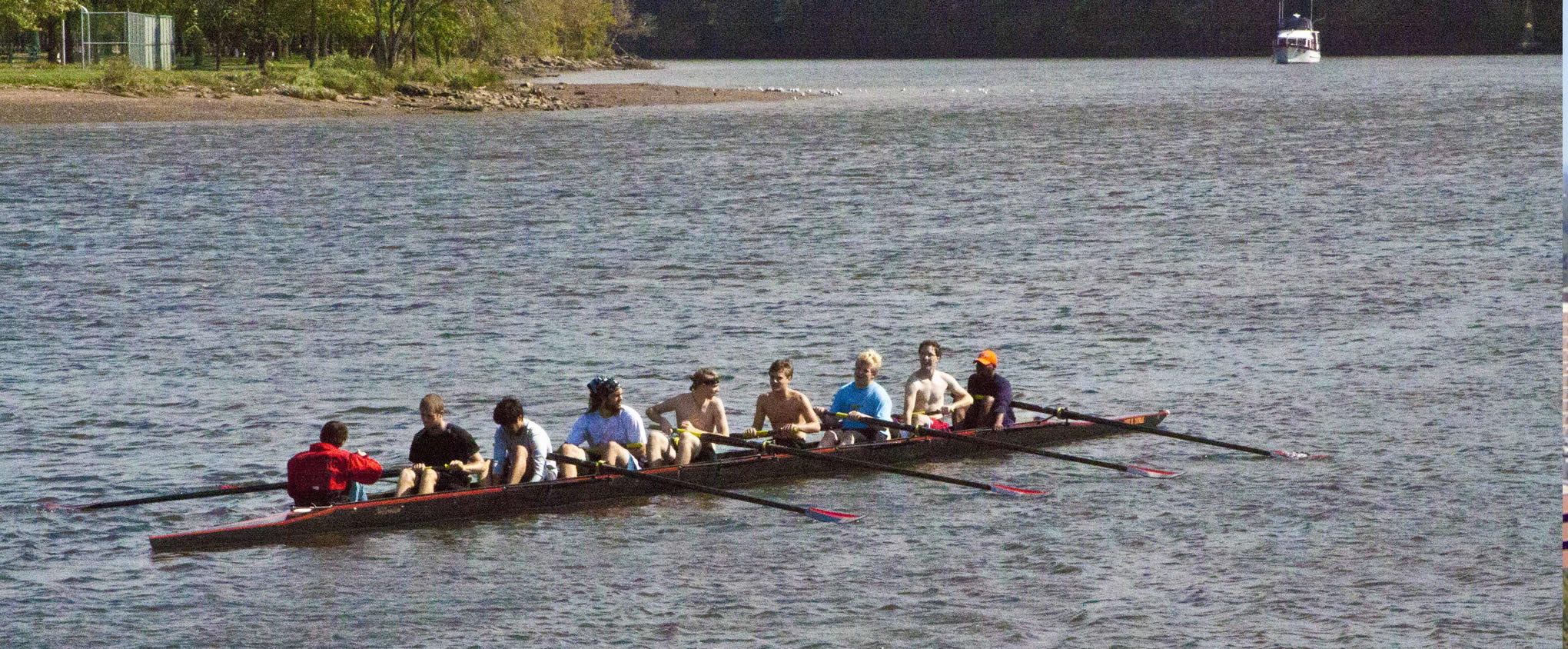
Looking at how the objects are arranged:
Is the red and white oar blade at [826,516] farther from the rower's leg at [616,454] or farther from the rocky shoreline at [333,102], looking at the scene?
the rocky shoreline at [333,102]

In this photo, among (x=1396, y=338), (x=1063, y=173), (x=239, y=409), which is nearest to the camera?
(x=239, y=409)

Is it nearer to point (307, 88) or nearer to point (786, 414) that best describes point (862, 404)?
point (786, 414)

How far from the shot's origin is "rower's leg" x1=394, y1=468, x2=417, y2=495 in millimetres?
15914

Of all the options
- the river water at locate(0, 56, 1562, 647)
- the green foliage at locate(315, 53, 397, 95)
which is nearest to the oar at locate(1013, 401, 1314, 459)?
the river water at locate(0, 56, 1562, 647)

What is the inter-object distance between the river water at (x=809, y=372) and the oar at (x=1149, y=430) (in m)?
0.24

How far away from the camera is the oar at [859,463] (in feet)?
57.5

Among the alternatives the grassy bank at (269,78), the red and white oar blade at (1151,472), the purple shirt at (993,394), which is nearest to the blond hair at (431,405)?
the purple shirt at (993,394)

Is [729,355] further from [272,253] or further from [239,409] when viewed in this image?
[272,253]

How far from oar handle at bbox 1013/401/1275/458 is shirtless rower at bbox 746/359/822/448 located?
8.76 ft

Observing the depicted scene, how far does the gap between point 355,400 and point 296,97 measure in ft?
203

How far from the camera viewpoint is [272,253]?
35.8 metres

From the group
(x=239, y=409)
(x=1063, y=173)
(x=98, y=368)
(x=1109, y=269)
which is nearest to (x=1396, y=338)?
(x=1109, y=269)

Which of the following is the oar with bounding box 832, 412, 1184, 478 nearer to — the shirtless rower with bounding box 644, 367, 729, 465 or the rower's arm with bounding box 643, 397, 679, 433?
the shirtless rower with bounding box 644, 367, 729, 465

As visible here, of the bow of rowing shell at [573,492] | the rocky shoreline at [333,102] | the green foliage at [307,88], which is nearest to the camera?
the bow of rowing shell at [573,492]
